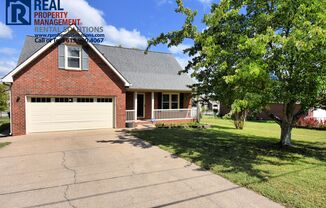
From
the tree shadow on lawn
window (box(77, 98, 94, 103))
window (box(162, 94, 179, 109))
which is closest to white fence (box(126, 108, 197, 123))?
window (box(162, 94, 179, 109))

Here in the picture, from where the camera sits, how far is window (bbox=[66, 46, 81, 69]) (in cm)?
1313

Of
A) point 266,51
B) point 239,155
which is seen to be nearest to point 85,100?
point 239,155

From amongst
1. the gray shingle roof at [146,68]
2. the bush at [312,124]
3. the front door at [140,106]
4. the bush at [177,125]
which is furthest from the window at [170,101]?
the bush at [312,124]

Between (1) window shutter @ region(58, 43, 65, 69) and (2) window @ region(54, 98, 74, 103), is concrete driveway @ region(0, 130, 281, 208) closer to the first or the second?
(2) window @ region(54, 98, 74, 103)

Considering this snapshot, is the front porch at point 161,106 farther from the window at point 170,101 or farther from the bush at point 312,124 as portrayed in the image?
the bush at point 312,124

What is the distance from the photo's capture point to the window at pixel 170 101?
1869 cm

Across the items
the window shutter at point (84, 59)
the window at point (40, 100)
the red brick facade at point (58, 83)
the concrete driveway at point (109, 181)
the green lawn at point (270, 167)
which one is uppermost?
the window shutter at point (84, 59)

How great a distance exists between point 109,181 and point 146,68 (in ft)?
47.7

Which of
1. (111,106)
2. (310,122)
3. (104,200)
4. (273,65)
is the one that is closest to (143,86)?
(111,106)

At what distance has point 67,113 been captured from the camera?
43.7 ft

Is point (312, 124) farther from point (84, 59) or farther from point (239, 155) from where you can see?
point (84, 59)

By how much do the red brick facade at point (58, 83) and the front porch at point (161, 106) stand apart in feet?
7.30

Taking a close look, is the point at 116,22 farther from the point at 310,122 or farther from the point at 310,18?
the point at 310,122

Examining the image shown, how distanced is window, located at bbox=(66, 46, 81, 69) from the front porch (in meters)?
4.65
